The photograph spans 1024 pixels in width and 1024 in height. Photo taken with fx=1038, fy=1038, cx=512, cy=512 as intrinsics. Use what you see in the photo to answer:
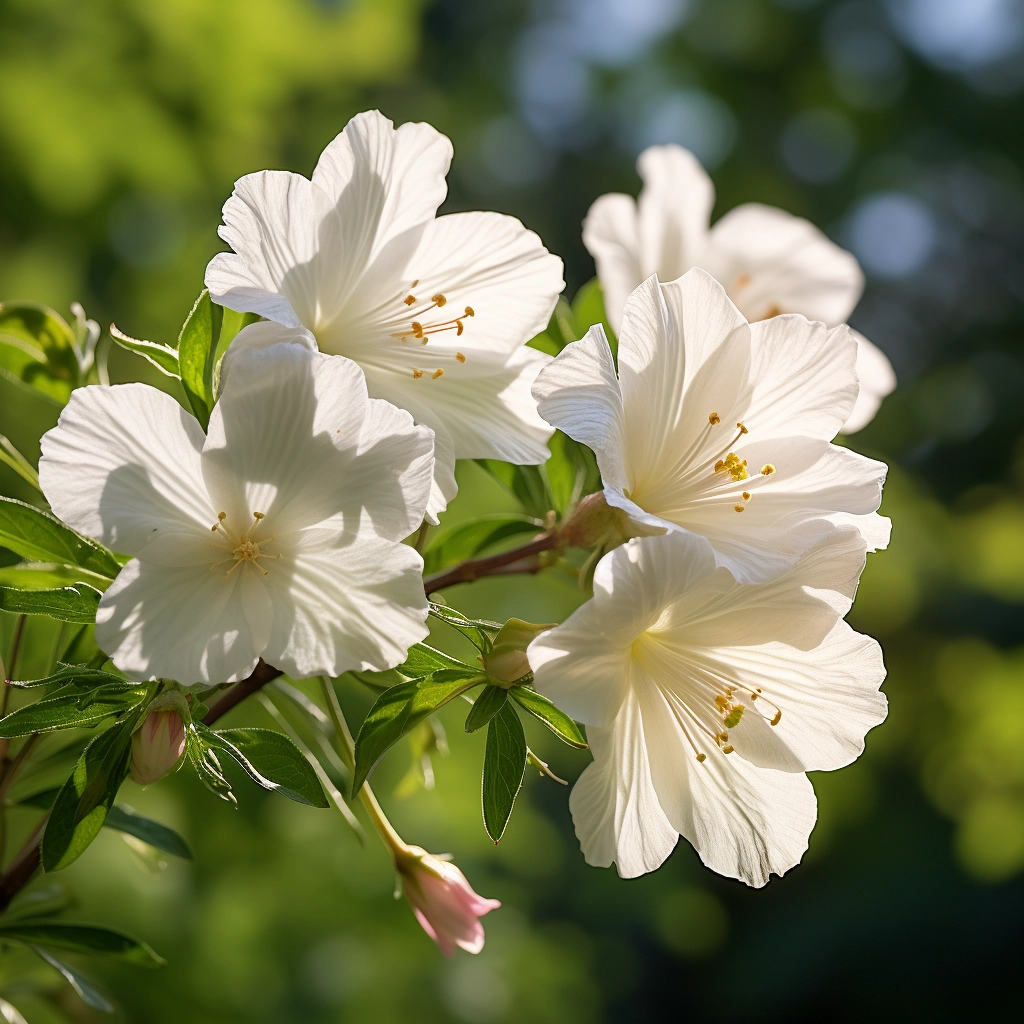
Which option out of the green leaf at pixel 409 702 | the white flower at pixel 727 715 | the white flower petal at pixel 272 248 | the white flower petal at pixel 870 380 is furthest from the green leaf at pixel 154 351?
the white flower petal at pixel 870 380

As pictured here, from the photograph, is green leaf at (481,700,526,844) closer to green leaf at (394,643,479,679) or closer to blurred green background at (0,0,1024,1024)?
green leaf at (394,643,479,679)

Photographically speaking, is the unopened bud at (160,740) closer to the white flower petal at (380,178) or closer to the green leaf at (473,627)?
the green leaf at (473,627)

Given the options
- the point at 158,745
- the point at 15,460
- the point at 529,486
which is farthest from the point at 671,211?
the point at 158,745

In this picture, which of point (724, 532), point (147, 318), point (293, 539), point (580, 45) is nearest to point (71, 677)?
point (293, 539)

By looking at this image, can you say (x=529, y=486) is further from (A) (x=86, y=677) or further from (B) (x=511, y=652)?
(A) (x=86, y=677)

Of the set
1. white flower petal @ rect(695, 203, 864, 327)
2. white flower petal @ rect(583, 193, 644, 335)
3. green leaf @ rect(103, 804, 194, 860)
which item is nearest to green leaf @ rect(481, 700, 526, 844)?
A: green leaf @ rect(103, 804, 194, 860)
